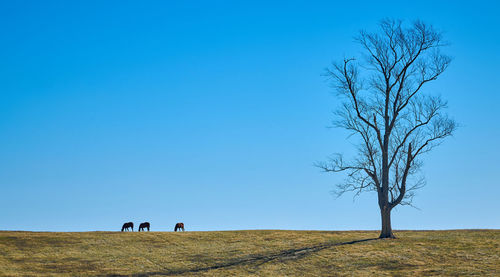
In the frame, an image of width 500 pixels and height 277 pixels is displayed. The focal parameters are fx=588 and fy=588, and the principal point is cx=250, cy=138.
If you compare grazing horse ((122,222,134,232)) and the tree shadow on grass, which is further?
grazing horse ((122,222,134,232))

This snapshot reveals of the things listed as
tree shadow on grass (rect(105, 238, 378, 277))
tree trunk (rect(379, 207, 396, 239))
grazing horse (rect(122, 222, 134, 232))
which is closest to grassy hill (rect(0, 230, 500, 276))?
tree shadow on grass (rect(105, 238, 378, 277))

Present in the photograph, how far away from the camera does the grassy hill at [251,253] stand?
108 feet

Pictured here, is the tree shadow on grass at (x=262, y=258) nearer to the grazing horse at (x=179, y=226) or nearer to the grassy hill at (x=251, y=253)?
the grassy hill at (x=251, y=253)

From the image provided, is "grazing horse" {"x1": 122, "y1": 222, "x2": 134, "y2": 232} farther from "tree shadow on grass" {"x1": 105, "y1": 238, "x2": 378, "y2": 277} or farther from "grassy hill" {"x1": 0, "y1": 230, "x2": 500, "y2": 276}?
"tree shadow on grass" {"x1": 105, "y1": 238, "x2": 378, "y2": 277}

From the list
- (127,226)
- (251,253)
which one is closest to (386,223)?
(251,253)

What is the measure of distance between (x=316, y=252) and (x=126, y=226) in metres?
17.9

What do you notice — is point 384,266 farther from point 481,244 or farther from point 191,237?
point 191,237

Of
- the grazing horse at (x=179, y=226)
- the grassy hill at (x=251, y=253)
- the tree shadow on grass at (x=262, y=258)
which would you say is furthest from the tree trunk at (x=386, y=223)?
the grazing horse at (x=179, y=226)

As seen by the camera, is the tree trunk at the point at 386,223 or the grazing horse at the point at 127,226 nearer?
the tree trunk at the point at 386,223

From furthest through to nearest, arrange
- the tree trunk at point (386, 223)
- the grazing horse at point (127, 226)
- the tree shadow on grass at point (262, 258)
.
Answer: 1. the grazing horse at point (127, 226)
2. the tree trunk at point (386, 223)
3. the tree shadow on grass at point (262, 258)

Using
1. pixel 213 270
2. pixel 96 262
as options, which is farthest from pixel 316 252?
pixel 96 262

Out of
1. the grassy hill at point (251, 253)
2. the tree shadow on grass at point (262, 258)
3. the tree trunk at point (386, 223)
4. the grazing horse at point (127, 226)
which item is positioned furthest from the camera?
the grazing horse at point (127, 226)

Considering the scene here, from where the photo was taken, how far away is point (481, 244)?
38562mm

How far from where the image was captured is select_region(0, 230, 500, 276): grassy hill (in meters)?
32.8
